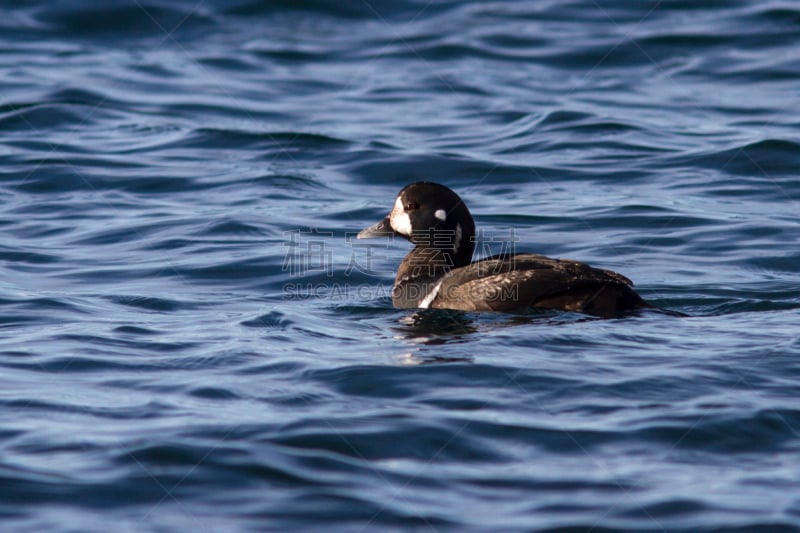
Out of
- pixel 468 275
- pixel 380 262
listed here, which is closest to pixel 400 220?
pixel 468 275

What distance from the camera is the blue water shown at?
4.46 m

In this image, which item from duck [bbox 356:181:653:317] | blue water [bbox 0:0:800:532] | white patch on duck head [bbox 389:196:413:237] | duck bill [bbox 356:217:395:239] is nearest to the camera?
blue water [bbox 0:0:800:532]

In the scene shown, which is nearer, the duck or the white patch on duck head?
the duck

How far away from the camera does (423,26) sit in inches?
701

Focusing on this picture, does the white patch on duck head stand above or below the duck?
above

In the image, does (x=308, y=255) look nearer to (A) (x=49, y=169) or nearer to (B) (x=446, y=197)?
(B) (x=446, y=197)

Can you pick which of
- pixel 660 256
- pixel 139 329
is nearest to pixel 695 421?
pixel 139 329

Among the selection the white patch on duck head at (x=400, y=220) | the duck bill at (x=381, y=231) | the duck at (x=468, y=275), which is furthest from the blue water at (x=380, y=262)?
the white patch on duck head at (x=400, y=220)

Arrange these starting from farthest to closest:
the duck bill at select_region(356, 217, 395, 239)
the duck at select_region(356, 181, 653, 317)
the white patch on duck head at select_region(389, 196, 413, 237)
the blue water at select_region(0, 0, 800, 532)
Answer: the duck bill at select_region(356, 217, 395, 239) < the white patch on duck head at select_region(389, 196, 413, 237) < the duck at select_region(356, 181, 653, 317) < the blue water at select_region(0, 0, 800, 532)

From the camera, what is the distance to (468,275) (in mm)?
7020

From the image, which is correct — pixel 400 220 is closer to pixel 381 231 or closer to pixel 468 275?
pixel 381 231

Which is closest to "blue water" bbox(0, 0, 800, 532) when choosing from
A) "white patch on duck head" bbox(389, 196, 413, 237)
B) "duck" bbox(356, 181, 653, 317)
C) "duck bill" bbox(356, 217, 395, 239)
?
"duck" bbox(356, 181, 653, 317)

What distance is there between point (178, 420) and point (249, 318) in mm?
2106

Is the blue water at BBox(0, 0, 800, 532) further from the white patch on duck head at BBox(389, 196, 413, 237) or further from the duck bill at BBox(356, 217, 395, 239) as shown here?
the white patch on duck head at BBox(389, 196, 413, 237)
